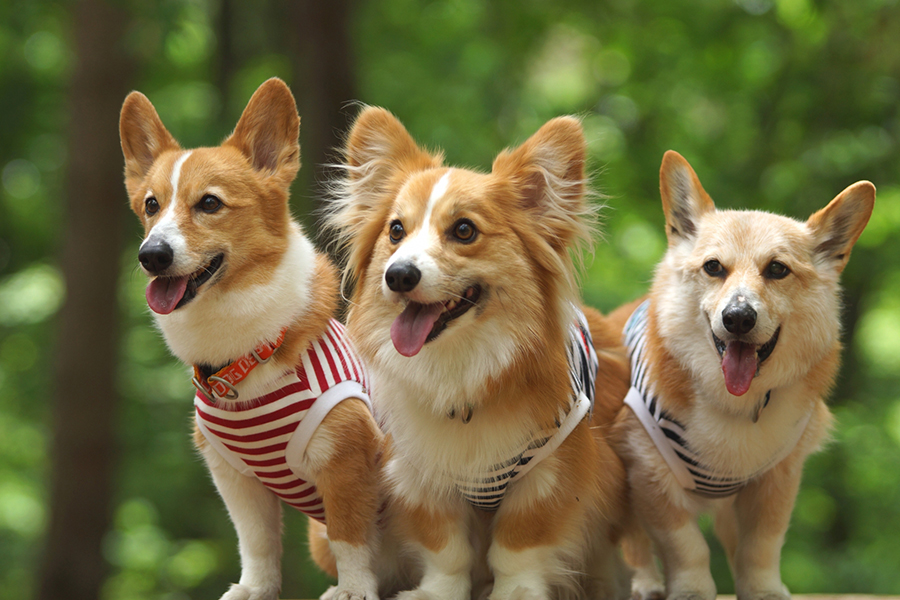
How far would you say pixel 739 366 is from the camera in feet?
9.72

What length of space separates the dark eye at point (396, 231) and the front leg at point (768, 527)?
5.57 ft

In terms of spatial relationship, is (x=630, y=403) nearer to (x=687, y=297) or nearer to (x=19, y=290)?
(x=687, y=297)

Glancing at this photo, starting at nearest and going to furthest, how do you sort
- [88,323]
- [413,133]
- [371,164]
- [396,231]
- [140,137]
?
1. [396,231]
2. [371,164]
3. [140,137]
4. [88,323]
5. [413,133]

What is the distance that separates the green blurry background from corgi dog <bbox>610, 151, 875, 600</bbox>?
2613 millimetres

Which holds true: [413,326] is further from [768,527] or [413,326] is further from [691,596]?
[768,527]

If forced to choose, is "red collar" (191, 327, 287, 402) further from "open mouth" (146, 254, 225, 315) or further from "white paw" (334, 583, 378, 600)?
"white paw" (334, 583, 378, 600)

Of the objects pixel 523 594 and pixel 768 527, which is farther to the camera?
pixel 768 527

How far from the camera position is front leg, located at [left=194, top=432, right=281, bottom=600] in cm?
331

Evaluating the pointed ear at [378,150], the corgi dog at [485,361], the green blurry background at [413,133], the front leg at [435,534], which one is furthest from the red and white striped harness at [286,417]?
the green blurry background at [413,133]

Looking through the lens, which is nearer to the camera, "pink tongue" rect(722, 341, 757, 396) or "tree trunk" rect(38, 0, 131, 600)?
"pink tongue" rect(722, 341, 757, 396)

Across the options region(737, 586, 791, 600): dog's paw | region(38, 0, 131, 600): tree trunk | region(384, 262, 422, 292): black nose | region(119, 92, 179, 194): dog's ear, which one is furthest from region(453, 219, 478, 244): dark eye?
region(38, 0, 131, 600): tree trunk

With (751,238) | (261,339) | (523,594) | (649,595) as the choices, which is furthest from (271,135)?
(649,595)

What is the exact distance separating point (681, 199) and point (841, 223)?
61 centimetres

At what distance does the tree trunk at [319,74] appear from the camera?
6105mm
